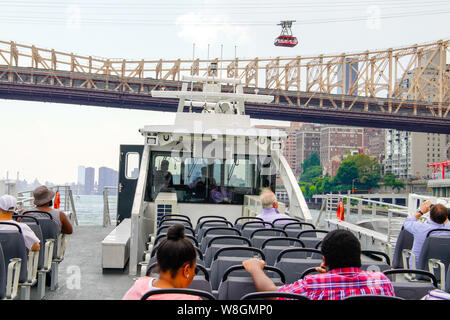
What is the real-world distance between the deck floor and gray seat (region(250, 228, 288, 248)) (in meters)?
1.46

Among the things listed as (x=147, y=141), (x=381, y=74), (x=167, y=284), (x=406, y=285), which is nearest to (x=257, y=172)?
(x=147, y=141)

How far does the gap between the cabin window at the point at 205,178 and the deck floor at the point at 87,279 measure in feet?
4.34

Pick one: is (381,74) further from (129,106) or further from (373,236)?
(373,236)

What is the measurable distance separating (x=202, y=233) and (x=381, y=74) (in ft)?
266

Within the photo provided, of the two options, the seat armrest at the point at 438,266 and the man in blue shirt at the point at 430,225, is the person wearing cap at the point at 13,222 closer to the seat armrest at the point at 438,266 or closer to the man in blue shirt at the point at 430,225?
the seat armrest at the point at 438,266

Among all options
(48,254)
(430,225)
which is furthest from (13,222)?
(430,225)

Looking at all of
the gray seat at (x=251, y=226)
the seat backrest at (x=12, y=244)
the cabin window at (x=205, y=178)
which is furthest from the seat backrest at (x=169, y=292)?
the cabin window at (x=205, y=178)

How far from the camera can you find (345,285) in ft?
8.32

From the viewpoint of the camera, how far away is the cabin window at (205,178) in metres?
8.21

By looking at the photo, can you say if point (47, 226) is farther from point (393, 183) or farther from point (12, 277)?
point (393, 183)

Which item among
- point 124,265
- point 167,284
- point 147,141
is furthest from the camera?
point 147,141

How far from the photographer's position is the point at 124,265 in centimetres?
641

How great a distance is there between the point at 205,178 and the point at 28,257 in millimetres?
4127

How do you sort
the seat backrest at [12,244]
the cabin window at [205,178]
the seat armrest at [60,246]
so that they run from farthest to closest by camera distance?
the cabin window at [205,178] → the seat armrest at [60,246] → the seat backrest at [12,244]
